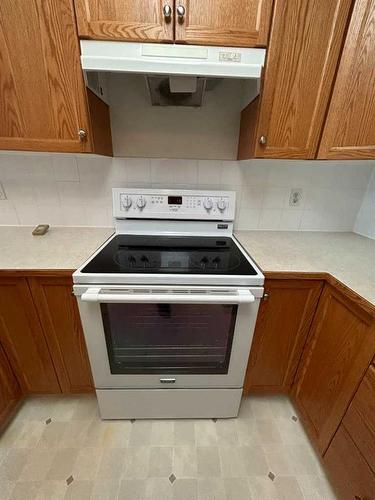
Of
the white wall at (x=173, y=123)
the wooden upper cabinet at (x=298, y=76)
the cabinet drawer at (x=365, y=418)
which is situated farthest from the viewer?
the white wall at (x=173, y=123)

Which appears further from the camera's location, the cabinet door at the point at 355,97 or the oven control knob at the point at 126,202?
the oven control knob at the point at 126,202

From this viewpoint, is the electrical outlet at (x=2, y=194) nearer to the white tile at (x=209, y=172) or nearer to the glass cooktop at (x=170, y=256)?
the glass cooktop at (x=170, y=256)

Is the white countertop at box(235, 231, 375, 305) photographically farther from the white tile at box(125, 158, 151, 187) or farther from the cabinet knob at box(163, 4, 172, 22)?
the cabinet knob at box(163, 4, 172, 22)

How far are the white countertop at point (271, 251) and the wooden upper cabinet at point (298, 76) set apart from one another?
48 centimetres

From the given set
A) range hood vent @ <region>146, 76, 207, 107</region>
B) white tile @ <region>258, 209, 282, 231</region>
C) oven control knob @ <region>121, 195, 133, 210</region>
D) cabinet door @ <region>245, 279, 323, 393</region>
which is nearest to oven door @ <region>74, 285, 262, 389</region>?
cabinet door @ <region>245, 279, 323, 393</region>

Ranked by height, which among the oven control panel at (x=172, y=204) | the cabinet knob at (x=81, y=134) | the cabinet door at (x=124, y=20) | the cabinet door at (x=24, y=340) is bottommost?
the cabinet door at (x=24, y=340)

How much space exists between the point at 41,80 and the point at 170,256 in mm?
927

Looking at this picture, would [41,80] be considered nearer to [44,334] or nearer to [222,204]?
[222,204]

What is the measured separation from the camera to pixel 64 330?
3.39 feet

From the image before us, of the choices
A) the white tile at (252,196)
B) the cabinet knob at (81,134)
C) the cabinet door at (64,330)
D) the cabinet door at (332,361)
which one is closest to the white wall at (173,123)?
the white tile at (252,196)

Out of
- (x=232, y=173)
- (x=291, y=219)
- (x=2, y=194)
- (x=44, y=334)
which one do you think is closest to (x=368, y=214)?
(x=291, y=219)

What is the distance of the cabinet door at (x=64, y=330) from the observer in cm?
95

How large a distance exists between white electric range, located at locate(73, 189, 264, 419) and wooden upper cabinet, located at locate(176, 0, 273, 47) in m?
0.65

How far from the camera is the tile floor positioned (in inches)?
37.0
